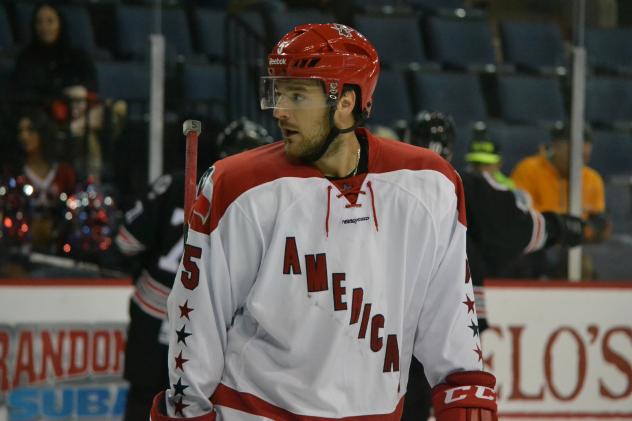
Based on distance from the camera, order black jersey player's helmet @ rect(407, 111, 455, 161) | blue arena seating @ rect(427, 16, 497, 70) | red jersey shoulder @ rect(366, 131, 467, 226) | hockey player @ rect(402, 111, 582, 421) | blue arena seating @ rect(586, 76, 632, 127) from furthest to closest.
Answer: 1. blue arena seating @ rect(427, 16, 497, 70)
2. blue arena seating @ rect(586, 76, 632, 127)
3. black jersey player's helmet @ rect(407, 111, 455, 161)
4. hockey player @ rect(402, 111, 582, 421)
5. red jersey shoulder @ rect(366, 131, 467, 226)

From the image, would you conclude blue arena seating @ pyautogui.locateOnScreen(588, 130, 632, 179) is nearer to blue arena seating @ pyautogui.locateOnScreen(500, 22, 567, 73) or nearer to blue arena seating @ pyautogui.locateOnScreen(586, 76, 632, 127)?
blue arena seating @ pyautogui.locateOnScreen(586, 76, 632, 127)

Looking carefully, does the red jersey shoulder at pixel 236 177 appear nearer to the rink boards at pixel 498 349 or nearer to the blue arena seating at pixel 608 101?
the rink boards at pixel 498 349

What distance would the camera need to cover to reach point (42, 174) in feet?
15.3

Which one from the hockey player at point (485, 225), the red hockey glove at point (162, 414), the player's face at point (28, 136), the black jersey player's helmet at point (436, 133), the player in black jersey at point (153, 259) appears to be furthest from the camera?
the player's face at point (28, 136)

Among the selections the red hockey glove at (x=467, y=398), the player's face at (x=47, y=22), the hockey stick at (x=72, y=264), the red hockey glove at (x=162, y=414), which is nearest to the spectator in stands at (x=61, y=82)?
the player's face at (x=47, y=22)

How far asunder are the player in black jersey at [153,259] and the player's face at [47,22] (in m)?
0.91

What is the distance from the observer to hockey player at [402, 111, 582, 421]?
11.7ft

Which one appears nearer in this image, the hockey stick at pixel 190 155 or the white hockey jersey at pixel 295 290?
the white hockey jersey at pixel 295 290

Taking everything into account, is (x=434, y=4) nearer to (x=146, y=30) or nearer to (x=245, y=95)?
(x=245, y=95)

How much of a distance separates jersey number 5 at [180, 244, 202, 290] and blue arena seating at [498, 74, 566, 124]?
3.31 m

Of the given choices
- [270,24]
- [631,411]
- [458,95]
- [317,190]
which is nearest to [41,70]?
[270,24]

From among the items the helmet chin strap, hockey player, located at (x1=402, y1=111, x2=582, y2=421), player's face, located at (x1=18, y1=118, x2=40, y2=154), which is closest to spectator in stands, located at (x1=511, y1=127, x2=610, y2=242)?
hockey player, located at (x1=402, y1=111, x2=582, y2=421)

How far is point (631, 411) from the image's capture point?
16.2 feet

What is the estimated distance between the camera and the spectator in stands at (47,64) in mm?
4715
